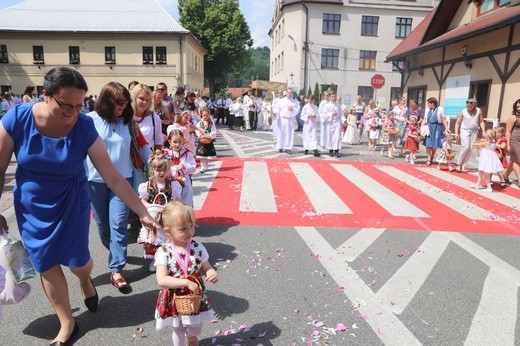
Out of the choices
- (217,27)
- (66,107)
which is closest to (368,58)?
(217,27)

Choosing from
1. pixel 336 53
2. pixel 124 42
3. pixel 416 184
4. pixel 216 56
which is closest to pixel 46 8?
pixel 124 42

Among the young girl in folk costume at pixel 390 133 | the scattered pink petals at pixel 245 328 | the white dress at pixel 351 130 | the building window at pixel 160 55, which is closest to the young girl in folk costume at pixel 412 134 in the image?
the young girl in folk costume at pixel 390 133

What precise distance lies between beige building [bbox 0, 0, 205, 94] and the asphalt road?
104ft

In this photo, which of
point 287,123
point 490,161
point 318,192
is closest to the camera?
point 318,192

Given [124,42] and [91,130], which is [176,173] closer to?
[91,130]

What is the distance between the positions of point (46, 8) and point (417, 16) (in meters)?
35.6

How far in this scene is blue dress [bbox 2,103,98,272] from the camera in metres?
2.63

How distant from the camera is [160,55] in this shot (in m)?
37.0

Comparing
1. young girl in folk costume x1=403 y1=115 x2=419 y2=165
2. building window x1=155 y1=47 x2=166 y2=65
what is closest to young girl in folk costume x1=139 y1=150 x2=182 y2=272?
young girl in folk costume x1=403 y1=115 x2=419 y2=165

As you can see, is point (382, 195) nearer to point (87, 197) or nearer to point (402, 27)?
point (87, 197)

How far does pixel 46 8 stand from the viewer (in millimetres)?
38906

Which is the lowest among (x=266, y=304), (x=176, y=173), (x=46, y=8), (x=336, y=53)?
(x=266, y=304)

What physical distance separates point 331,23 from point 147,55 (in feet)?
57.7

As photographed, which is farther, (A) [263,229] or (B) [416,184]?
(B) [416,184]
